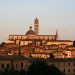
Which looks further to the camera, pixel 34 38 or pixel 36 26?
pixel 36 26

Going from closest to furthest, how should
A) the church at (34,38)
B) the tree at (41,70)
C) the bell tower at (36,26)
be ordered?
1. the tree at (41,70)
2. the church at (34,38)
3. the bell tower at (36,26)

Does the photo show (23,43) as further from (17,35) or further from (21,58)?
(21,58)

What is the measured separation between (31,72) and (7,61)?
1100cm

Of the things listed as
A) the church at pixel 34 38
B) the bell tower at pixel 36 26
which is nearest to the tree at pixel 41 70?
the church at pixel 34 38

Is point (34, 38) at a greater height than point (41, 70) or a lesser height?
greater

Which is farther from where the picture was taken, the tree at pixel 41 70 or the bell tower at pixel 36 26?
the bell tower at pixel 36 26

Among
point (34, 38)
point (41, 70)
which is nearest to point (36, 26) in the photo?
point (34, 38)

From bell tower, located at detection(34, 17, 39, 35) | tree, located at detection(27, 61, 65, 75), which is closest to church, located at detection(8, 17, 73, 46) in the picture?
bell tower, located at detection(34, 17, 39, 35)

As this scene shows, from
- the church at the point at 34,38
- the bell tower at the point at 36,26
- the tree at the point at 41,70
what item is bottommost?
the tree at the point at 41,70

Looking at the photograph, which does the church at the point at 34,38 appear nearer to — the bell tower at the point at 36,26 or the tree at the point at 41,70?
the bell tower at the point at 36,26

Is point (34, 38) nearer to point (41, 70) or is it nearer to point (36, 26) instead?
point (36, 26)

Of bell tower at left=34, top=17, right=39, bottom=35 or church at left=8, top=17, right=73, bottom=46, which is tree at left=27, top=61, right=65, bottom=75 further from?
bell tower at left=34, top=17, right=39, bottom=35

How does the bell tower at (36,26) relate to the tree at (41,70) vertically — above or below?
above

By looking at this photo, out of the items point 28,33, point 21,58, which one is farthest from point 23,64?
point 28,33
